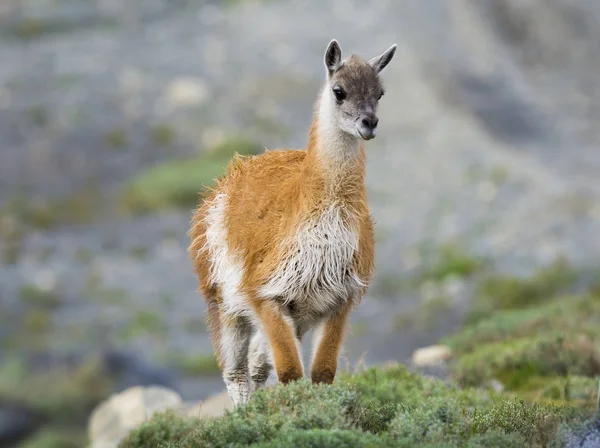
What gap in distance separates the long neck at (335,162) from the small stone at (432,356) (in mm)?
5664

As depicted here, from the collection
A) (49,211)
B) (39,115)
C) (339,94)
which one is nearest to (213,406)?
(339,94)

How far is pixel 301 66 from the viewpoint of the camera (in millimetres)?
27641

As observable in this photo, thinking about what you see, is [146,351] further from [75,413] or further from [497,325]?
[497,325]

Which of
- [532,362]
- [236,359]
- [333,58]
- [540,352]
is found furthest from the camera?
[540,352]

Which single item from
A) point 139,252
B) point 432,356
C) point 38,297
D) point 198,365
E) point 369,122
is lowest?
point 369,122

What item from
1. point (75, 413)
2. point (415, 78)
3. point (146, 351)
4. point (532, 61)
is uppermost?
point (532, 61)

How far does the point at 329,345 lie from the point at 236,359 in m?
1.36

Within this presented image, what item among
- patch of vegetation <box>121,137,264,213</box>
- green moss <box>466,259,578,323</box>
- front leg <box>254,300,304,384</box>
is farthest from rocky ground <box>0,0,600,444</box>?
front leg <box>254,300,304,384</box>

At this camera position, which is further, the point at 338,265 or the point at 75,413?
the point at 75,413

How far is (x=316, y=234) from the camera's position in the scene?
823 cm

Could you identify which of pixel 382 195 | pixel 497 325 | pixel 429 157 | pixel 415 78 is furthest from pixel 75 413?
pixel 415 78

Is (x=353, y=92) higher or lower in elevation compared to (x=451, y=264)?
lower

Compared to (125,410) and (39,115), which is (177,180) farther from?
(125,410)

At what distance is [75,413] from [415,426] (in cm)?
1226
